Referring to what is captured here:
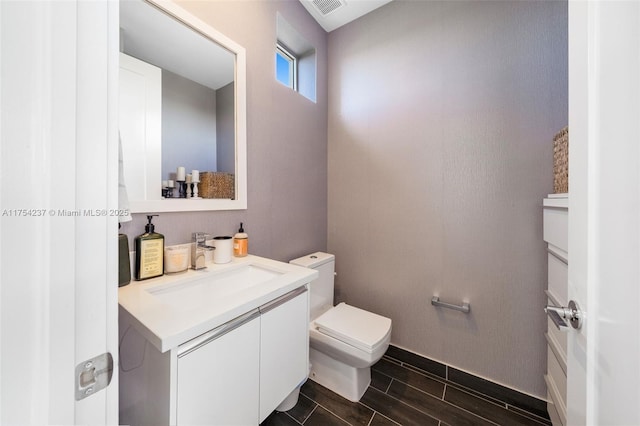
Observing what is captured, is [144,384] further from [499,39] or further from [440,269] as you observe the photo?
[499,39]

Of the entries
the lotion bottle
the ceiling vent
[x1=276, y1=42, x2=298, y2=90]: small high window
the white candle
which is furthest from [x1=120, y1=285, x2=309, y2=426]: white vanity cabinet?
the ceiling vent

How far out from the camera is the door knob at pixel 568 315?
1.56ft

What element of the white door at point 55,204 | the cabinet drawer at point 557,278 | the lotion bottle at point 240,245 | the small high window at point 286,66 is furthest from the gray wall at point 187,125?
the cabinet drawer at point 557,278

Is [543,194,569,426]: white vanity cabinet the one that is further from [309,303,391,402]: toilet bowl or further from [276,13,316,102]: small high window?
[276,13,316,102]: small high window

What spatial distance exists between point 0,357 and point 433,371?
1.97 metres

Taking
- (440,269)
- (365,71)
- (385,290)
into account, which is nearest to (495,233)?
(440,269)

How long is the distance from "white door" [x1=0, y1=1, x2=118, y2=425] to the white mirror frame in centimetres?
83

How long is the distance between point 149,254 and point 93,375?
0.78 meters

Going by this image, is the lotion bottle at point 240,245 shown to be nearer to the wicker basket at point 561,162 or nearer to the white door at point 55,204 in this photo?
the white door at point 55,204

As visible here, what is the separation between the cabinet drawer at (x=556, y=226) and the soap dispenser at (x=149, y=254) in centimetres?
163

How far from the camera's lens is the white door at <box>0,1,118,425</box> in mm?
263

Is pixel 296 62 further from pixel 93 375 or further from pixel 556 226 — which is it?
pixel 93 375

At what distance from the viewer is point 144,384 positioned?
0.80 metres

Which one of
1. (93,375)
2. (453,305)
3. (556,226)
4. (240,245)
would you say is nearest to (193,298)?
(240,245)
